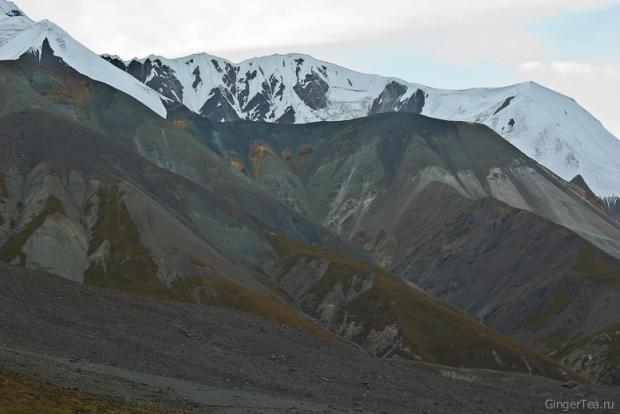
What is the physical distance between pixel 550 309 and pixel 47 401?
133098mm

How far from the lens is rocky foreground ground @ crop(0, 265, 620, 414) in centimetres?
5734

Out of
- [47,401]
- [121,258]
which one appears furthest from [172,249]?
[47,401]

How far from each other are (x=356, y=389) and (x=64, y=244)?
6735 cm

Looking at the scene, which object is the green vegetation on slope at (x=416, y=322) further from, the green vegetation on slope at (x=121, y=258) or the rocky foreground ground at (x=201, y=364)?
the green vegetation on slope at (x=121, y=258)

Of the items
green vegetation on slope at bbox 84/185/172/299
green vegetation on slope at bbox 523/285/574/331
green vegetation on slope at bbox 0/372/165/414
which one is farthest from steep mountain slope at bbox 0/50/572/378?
green vegetation on slope at bbox 0/372/165/414

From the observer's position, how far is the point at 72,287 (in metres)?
85.3

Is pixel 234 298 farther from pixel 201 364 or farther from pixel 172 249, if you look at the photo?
pixel 201 364

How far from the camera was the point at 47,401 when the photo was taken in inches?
1708

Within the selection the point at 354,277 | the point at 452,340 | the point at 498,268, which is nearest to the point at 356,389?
the point at 452,340

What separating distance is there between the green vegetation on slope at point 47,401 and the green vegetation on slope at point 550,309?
125616 millimetres

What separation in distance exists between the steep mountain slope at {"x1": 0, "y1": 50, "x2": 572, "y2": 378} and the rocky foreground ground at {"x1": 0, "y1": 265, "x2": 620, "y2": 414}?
28.4 metres

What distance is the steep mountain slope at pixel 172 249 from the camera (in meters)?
128

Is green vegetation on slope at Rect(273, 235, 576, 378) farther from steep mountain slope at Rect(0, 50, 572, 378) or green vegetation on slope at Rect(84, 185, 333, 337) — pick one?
green vegetation on slope at Rect(84, 185, 333, 337)

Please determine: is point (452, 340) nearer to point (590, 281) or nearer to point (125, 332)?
point (590, 281)
